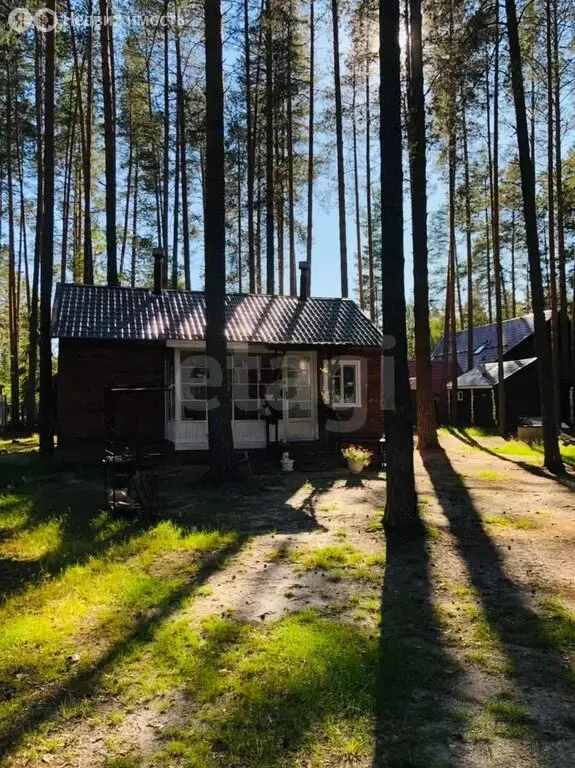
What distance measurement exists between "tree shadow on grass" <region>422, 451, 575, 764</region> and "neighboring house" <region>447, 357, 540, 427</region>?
56.2ft

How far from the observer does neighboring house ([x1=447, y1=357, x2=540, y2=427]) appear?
22297 mm

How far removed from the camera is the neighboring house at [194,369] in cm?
1153

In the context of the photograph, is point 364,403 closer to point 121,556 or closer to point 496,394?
point 121,556

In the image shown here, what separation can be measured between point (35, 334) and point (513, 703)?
19431 millimetres

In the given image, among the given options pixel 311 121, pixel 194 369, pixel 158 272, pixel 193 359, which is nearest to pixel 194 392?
pixel 194 369

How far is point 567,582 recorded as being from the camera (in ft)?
15.7

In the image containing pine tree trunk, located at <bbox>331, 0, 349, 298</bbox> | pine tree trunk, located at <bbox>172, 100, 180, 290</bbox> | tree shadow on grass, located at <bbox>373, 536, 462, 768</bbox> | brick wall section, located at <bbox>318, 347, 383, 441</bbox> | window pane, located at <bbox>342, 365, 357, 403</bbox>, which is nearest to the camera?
tree shadow on grass, located at <bbox>373, 536, 462, 768</bbox>

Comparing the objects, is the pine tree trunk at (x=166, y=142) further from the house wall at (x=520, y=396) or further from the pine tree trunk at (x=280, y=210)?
the house wall at (x=520, y=396)

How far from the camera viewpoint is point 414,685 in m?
3.14

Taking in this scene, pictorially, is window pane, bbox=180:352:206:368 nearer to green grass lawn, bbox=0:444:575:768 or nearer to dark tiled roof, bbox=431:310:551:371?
green grass lawn, bbox=0:444:575:768

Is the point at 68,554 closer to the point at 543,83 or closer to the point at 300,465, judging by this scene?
the point at 300,465

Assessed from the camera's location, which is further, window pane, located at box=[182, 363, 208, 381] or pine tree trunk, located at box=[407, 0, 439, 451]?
pine tree trunk, located at box=[407, 0, 439, 451]

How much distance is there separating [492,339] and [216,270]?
21.5 metres

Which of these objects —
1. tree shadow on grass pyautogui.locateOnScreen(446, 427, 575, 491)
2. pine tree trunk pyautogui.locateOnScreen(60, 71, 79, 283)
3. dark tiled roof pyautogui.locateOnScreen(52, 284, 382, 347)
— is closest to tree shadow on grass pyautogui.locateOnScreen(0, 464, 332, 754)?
dark tiled roof pyautogui.locateOnScreen(52, 284, 382, 347)
